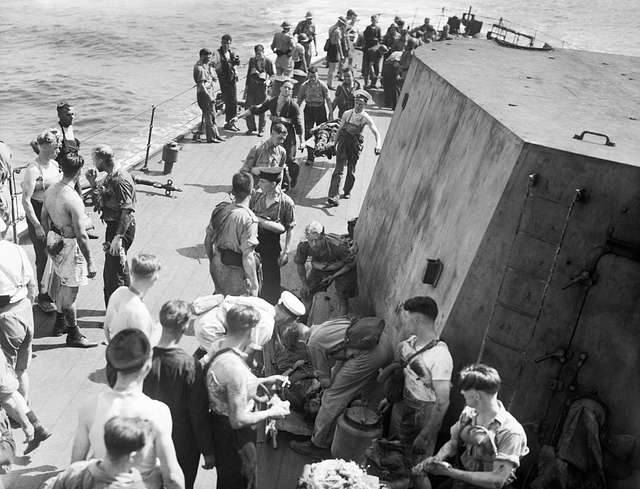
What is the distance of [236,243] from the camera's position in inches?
315

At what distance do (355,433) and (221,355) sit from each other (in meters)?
1.65

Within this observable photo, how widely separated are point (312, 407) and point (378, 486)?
1.89 meters

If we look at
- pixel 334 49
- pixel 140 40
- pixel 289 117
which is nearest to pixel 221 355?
pixel 289 117

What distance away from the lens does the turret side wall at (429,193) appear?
21.0ft

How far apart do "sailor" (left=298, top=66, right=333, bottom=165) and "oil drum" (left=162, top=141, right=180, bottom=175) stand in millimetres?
2377

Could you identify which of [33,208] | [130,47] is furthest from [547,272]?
[130,47]

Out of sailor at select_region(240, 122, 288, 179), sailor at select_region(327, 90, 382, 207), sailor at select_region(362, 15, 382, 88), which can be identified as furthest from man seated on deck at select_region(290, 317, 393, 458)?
sailor at select_region(362, 15, 382, 88)

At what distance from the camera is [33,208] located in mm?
9102

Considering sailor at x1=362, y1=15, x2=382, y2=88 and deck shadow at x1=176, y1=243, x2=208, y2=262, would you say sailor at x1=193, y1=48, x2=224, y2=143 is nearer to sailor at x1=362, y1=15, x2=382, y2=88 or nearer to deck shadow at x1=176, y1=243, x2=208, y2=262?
deck shadow at x1=176, y1=243, x2=208, y2=262

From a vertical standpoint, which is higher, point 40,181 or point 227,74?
point 40,181

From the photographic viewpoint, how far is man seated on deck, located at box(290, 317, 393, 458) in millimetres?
6703

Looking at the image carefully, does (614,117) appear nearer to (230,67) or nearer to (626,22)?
(230,67)

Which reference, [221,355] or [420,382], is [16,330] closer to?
[221,355]

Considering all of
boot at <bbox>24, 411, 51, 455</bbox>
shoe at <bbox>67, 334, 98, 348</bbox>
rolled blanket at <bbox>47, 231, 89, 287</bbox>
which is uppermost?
rolled blanket at <bbox>47, 231, 89, 287</bbox>
